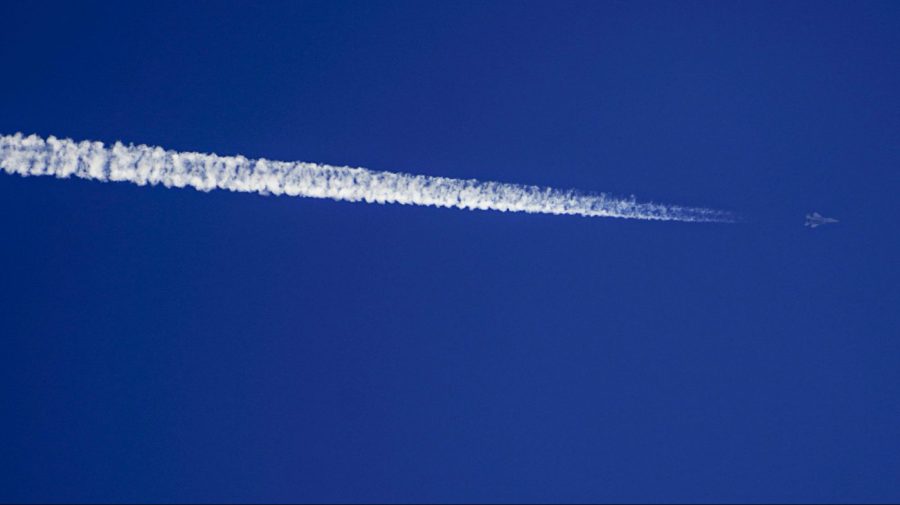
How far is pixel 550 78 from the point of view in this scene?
509 cm

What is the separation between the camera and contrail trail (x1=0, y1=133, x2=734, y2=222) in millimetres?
4234

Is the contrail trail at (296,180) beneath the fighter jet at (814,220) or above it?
beneath

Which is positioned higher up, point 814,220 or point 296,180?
point 814,220

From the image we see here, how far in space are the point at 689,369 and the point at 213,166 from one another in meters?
3.13

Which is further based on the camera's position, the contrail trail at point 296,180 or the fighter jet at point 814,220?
the fighter jet at point 814,220

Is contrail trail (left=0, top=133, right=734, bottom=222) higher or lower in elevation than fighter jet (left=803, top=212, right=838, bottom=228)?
lower

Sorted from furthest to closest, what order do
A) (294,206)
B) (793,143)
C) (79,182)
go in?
(793,143), (294,206), (79,182)

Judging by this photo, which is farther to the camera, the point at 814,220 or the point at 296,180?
the point at 814,220

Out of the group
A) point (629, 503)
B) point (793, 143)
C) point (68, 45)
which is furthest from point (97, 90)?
point (793, 143)

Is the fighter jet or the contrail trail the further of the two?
the fighter jet

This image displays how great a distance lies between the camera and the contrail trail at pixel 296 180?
4234mm

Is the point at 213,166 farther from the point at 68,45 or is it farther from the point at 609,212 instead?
the point at 609,212

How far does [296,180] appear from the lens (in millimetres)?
4570

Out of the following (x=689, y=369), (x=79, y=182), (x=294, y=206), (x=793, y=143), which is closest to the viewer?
(x=79, y=182)
